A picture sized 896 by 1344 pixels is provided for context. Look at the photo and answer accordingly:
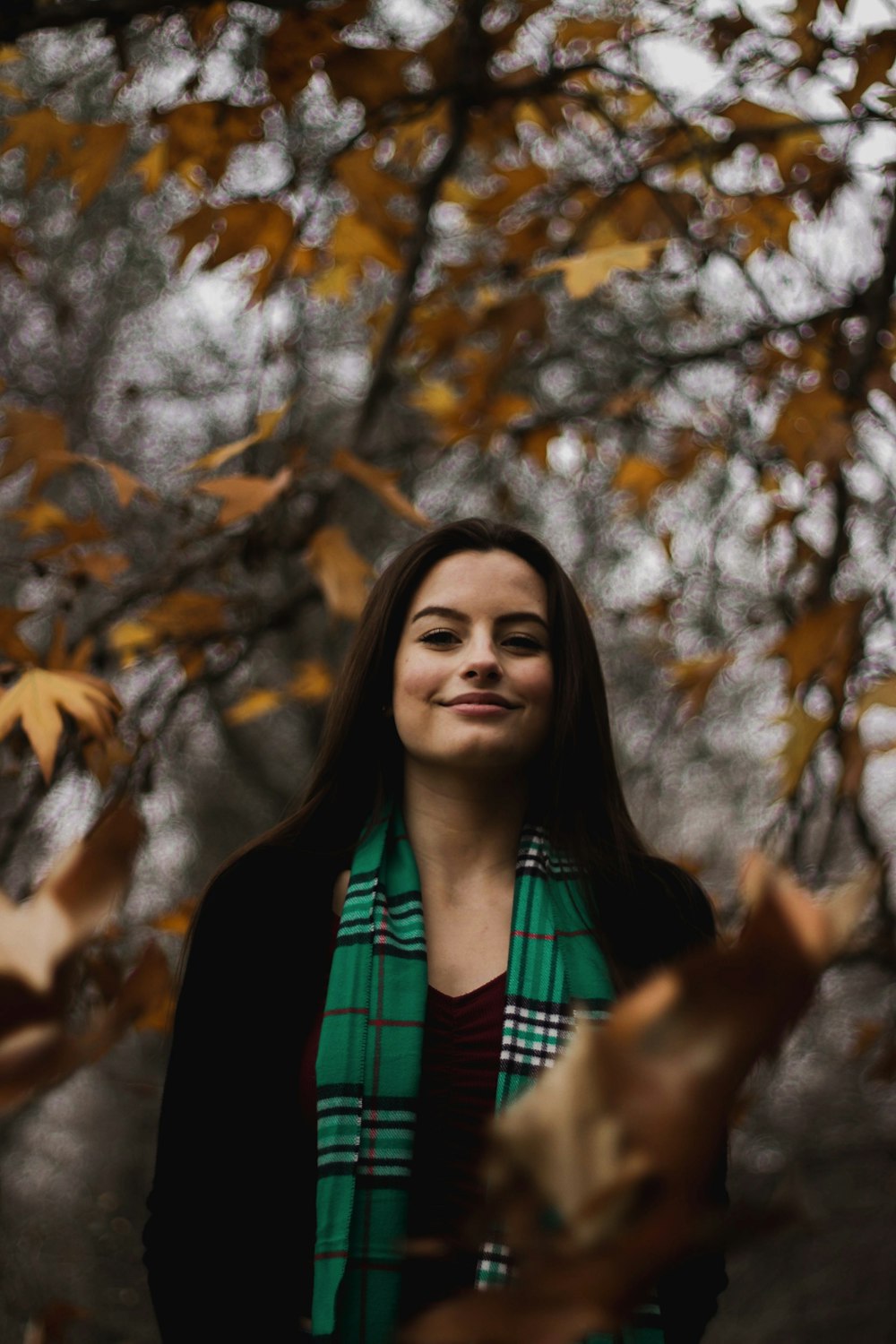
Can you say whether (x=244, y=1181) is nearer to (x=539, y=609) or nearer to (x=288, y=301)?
(x=539, y=609)

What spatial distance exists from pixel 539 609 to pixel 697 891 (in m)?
0.37

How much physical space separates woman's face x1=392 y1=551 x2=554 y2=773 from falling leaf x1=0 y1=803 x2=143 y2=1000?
26.5 inches

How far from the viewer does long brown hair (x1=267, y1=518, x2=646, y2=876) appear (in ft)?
4.33

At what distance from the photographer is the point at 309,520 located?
1909 millimetres

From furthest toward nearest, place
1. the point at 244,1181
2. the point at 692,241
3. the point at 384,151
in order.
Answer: the point at 384,151 → the point at 692,241 → the point at 244,1181

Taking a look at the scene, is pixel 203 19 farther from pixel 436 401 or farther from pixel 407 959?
pixel 407 959

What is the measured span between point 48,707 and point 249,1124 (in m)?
0.50

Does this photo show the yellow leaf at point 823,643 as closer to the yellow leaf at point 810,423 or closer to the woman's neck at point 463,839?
the yellow leaf at point 810,423

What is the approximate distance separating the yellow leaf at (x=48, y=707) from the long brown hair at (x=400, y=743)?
9.8 inches

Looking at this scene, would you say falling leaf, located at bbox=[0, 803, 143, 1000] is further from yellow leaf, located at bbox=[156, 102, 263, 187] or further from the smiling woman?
yellow leaf, located at bbox=[156, 102, 263, 187]

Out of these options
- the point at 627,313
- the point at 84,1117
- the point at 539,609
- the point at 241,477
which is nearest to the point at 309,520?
the point at 241,477

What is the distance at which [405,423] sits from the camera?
4160 mm

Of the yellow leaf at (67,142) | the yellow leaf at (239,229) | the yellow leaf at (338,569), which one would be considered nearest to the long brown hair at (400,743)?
the yellow leaf at (338,569)

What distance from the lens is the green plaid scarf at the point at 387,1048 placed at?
1.05 metres
